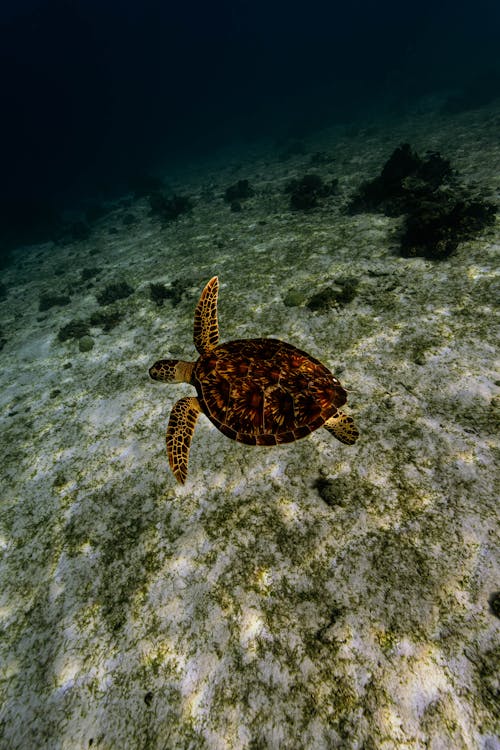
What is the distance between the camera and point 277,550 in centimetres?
373

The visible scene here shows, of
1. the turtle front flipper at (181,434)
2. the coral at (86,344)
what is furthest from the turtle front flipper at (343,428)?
the coral at (86,344)

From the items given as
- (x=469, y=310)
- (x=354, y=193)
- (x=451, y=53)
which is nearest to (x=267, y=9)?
(x=451, y=53)

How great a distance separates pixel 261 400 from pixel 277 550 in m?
1.84

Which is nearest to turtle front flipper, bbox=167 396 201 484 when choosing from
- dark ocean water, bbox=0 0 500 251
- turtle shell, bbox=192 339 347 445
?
turtle shell, bbox=192 339 347 445

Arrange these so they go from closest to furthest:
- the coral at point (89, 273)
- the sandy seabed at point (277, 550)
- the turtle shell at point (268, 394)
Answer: the sandy seabed at point (277, 550), the turtle shell at point (268, 394), the coral at point (89, 273)

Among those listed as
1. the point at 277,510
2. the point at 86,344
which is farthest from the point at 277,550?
the point at 86,344

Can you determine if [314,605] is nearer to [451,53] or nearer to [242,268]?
[242,268]

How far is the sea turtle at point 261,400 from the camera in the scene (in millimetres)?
4188

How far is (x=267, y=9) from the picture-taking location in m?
150

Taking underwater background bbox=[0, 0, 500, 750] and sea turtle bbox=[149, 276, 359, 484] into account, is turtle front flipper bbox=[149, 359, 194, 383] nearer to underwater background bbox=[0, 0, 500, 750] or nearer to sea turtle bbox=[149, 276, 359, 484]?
sea turtle bbox=[149, 276, 359, 484]

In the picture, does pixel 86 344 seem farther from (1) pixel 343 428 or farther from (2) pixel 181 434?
(1) pixel 343 428

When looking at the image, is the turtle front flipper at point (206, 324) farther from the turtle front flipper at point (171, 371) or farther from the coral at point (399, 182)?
the coral at point (399, 182)

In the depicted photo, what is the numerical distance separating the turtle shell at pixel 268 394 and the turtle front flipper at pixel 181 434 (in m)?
0.24

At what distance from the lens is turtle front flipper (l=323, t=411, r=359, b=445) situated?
436 centimetres
